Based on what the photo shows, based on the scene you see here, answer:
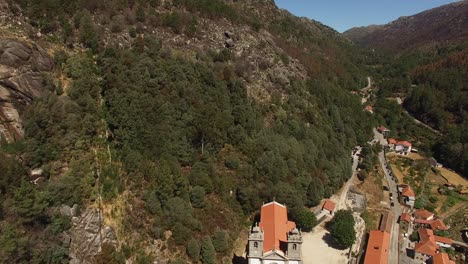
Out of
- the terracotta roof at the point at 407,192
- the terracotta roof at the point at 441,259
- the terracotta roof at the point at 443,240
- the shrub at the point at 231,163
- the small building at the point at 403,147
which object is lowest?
the terracotta roof at the point at 441,259

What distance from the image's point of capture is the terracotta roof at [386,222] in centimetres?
5976

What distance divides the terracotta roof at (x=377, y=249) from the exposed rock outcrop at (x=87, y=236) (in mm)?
31756

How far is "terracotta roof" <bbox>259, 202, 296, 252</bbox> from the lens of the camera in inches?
1596

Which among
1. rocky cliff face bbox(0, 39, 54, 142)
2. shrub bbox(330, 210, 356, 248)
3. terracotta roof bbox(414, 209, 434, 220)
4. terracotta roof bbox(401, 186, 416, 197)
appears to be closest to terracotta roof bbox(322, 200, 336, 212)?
shrub bbox(330, 210, 356, 248)

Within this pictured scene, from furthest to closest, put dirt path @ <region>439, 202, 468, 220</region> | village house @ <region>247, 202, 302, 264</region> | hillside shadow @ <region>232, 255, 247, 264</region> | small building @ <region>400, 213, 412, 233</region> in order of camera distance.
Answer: dirt path @ <region>439, 202, 468, 220</region> < small building @ <region>400, 213, 412, 233</region> < hillside shadow @ <region>232, 255, 247, 264</region> < village house @ <region>247, 202, 302, 264</region>

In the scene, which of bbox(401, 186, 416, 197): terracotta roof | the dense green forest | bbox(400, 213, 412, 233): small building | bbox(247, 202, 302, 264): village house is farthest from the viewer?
the dense green forest

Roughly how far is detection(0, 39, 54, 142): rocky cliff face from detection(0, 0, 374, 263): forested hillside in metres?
1.08

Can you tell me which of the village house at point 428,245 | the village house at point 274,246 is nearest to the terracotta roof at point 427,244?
the village house at point 428,245

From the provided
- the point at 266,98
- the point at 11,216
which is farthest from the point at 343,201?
the point at 11,216

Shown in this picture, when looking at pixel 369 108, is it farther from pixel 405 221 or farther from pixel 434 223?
pixel 405 221

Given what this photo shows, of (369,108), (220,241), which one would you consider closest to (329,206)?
(220,241)

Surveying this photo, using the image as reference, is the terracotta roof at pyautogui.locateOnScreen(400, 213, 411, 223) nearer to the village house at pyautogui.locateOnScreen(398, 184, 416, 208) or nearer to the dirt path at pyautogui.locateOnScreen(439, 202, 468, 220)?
the village house at pyautogui.locateOnScreen(398, 184, 416, 208)

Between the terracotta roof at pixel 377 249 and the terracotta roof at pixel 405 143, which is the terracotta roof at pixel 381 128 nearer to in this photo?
the terracotta roof at pixel 405 143

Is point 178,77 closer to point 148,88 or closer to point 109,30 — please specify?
point 148,88
